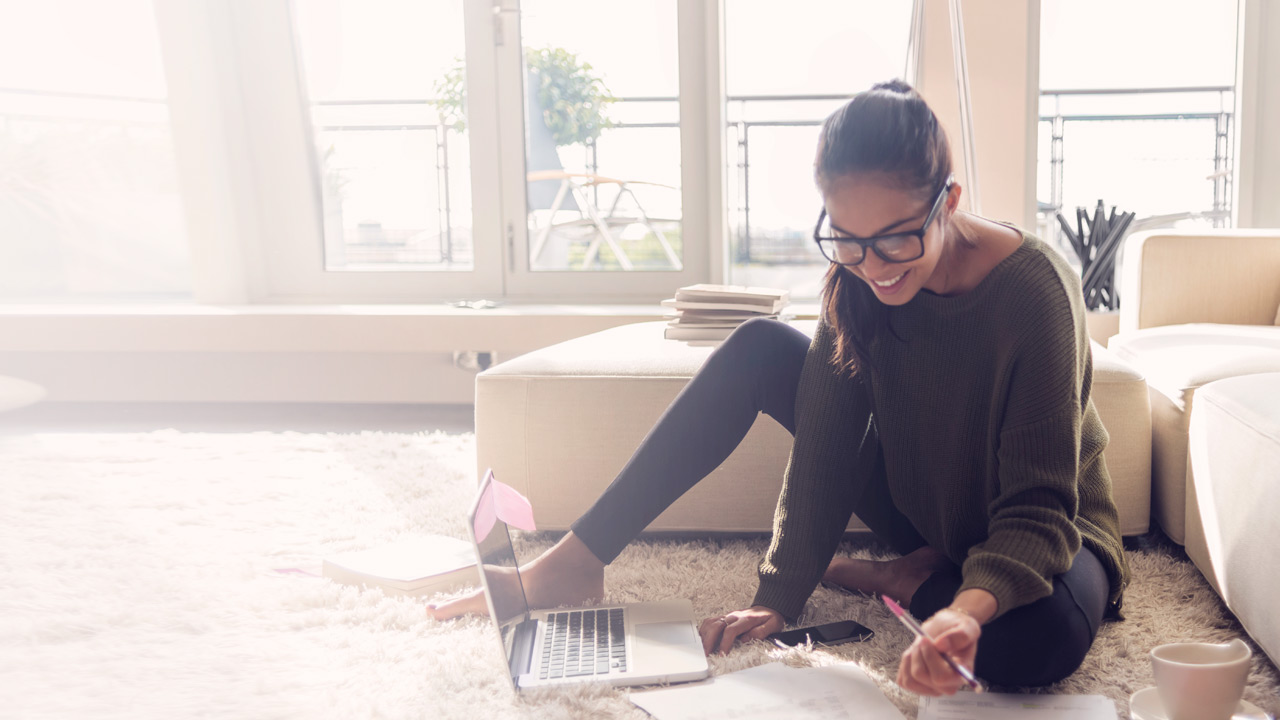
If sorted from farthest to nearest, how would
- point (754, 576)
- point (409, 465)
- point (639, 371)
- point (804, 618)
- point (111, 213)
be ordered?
point (111, 213) → point (409, 465) → point (639, 371) → point (754, 576) → point (804, 618)

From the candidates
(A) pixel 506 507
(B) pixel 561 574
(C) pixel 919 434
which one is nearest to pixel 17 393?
(A) pixel 506 507

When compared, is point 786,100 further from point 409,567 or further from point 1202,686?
point 1202,686

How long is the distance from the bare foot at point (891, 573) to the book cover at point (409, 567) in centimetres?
62

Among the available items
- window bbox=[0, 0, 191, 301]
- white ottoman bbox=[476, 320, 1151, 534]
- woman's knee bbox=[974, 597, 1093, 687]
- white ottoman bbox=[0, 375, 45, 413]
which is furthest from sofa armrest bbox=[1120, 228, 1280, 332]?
white ottoman bbox=[0, 375, 45, 413]

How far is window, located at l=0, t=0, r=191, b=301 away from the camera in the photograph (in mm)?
3770

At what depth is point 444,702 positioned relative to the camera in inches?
47.3

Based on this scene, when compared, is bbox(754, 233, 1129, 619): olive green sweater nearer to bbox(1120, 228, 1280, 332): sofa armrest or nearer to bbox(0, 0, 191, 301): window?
bbox(1120, 228, 1280, 332): sofa armrest

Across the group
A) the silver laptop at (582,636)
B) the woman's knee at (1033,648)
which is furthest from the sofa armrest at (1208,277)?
the silver laptop at (582,636)

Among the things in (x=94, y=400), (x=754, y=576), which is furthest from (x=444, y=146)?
(x=754, y=576)

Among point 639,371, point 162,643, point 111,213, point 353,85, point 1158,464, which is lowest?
point 162,643

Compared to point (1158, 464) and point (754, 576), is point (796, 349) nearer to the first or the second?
point (754, 576)

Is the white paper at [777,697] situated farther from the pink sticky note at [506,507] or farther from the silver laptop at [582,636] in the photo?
the pink sticky note at [506,507]

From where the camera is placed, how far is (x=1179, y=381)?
5.49ft

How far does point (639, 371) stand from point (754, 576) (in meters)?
0.45
